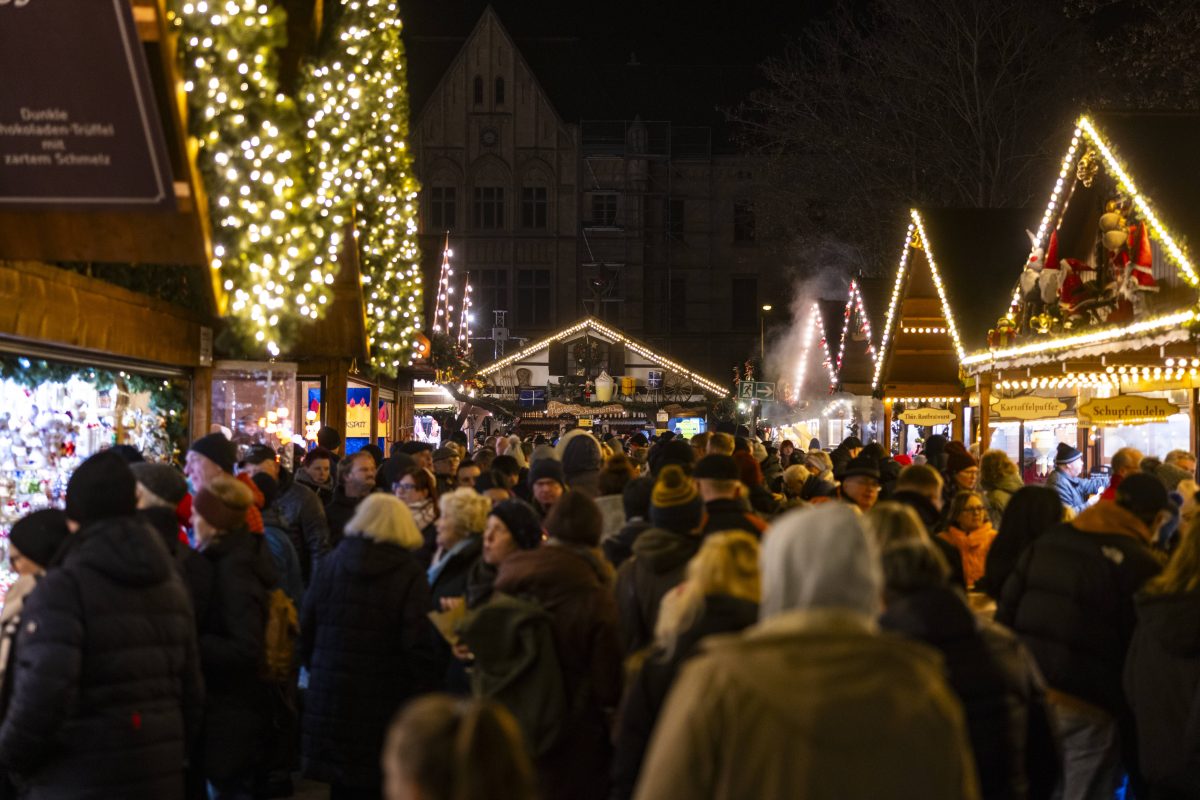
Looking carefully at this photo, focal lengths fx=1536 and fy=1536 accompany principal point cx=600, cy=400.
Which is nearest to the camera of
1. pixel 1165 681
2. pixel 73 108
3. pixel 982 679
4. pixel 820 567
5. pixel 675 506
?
pixel 820 567

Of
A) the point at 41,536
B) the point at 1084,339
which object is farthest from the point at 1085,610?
the point at 1084,339

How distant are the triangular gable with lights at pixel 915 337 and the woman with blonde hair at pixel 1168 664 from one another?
51.4 feet

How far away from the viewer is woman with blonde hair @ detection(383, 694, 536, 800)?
2609 mm

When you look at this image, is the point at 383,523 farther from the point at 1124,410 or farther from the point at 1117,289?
the point at 1124,410

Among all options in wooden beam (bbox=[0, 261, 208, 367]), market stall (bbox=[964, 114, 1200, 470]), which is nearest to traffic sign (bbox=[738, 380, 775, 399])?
market stall (bbox=[964, 114, 1200, 470])

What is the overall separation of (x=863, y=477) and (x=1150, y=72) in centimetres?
2349

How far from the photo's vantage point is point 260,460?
10.6 metres

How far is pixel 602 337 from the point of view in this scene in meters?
53.5

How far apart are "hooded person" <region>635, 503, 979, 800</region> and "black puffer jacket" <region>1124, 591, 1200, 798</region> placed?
332 cm

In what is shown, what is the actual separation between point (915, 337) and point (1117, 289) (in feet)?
34.5

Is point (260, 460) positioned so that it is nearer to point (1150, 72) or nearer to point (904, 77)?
point (1150, 72)

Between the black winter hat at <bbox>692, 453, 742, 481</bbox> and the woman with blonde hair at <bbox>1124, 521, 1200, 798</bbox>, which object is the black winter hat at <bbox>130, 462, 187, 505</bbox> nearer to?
the black winter hat at <bbox>692, 453, 742, 481</bbox>

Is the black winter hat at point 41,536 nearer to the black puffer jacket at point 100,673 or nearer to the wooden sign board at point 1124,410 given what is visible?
the black puffer jacket at point 100,673

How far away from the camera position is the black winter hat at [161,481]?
688 cm
